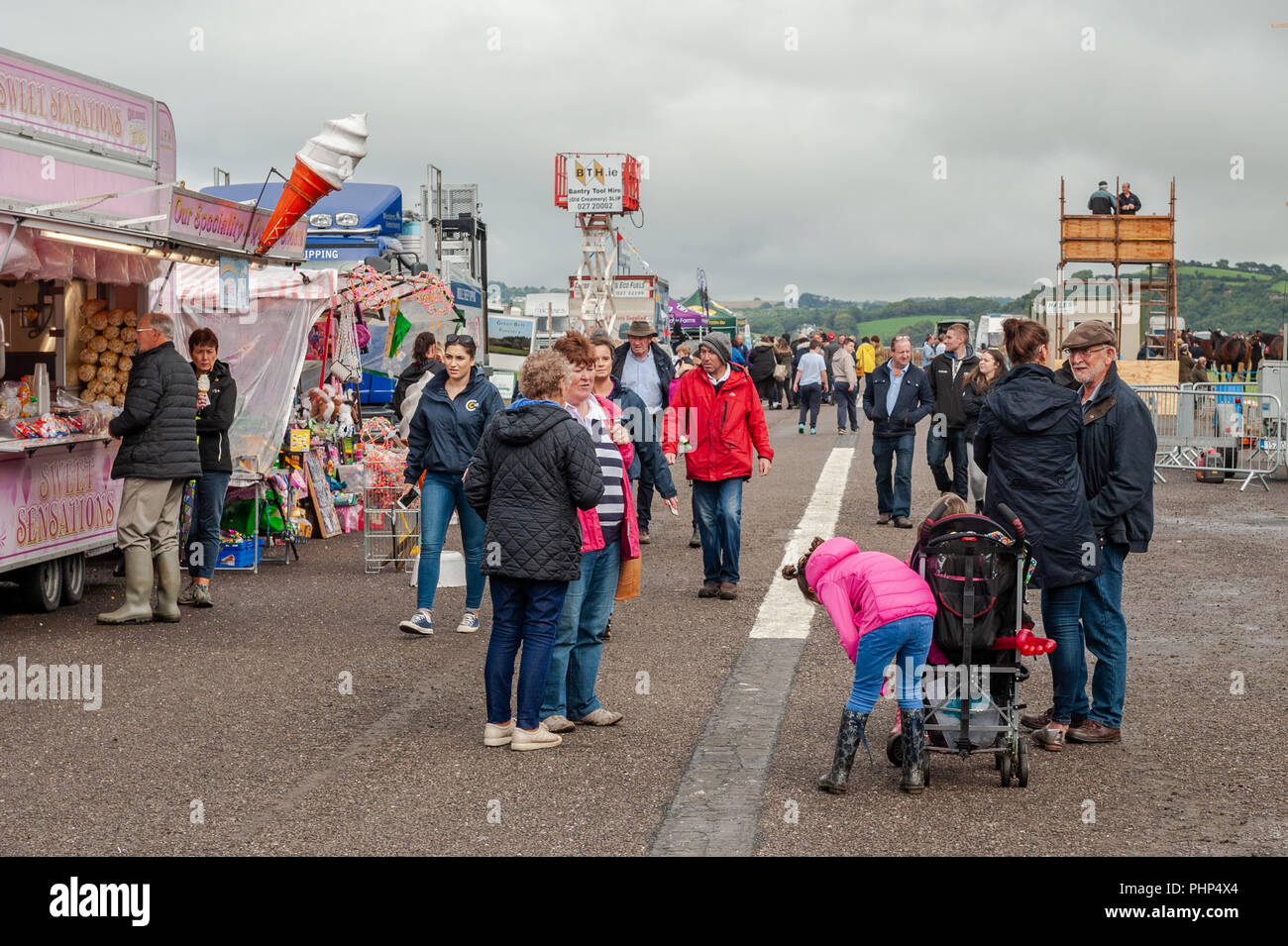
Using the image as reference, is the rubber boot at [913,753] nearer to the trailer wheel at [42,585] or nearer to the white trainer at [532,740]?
the white trainer at [532,740]

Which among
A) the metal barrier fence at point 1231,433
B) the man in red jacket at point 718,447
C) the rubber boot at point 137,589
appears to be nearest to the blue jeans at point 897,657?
the man in red jacket at point 718,447

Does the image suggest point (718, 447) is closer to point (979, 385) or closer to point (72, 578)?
point (979, 385)

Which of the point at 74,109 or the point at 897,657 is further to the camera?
the point at 74,109

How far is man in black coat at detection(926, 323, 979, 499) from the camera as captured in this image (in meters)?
13.8

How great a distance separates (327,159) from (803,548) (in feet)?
17.1

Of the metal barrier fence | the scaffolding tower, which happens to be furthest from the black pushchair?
the scaffolding tower

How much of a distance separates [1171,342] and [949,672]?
3492 cm

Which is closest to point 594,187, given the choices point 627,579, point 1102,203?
point 1102,203

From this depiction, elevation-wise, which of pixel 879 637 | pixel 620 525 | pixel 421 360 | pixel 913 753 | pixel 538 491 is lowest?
pixel 913 753

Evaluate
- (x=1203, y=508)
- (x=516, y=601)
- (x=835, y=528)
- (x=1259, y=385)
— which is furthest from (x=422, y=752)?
(x=1259, y=385)

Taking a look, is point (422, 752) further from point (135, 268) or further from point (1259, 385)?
point (1259, 385)

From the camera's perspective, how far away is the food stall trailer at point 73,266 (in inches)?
362

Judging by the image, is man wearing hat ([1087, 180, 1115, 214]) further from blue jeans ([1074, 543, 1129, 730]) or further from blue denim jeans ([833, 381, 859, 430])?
blue jeans ([1074, 543, 1129, 730])

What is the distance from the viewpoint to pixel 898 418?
14.2m
